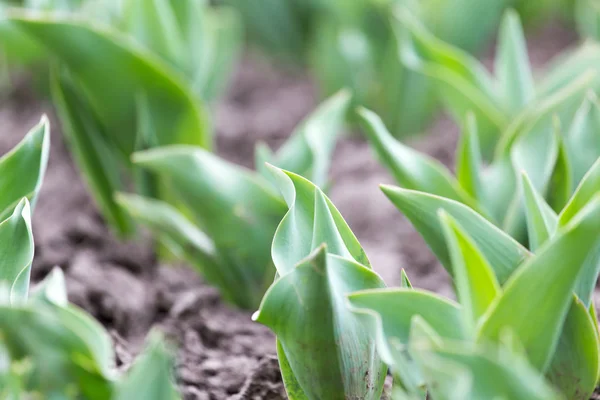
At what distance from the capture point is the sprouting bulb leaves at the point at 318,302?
827 millimetres

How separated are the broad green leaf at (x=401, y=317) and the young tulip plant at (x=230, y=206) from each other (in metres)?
0.54

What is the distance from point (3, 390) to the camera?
0.69 meters

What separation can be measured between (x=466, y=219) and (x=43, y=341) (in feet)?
1.58

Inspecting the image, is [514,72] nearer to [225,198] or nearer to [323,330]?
[225,198]

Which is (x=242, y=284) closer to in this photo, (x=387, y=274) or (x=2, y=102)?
(x=387, y=274)

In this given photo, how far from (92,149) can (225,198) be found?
0.48 m

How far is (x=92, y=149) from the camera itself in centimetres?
169

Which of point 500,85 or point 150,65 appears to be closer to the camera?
point 150,65

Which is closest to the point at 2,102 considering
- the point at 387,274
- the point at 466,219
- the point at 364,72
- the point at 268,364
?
the point at 364,72

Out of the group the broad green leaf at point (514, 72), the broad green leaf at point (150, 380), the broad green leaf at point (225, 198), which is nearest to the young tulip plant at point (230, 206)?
the broad green leaf at point (225, 198)

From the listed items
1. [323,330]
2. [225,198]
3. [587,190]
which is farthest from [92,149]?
[587,190]

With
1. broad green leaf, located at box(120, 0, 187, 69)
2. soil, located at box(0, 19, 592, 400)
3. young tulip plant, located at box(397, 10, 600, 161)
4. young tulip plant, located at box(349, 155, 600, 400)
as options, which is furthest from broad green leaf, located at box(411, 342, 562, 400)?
broad green leaf, located at box(120, 0, 187, 69)

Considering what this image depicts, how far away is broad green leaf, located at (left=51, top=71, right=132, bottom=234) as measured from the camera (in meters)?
1.62

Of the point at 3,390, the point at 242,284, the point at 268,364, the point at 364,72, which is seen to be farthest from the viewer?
the point at 364,72
